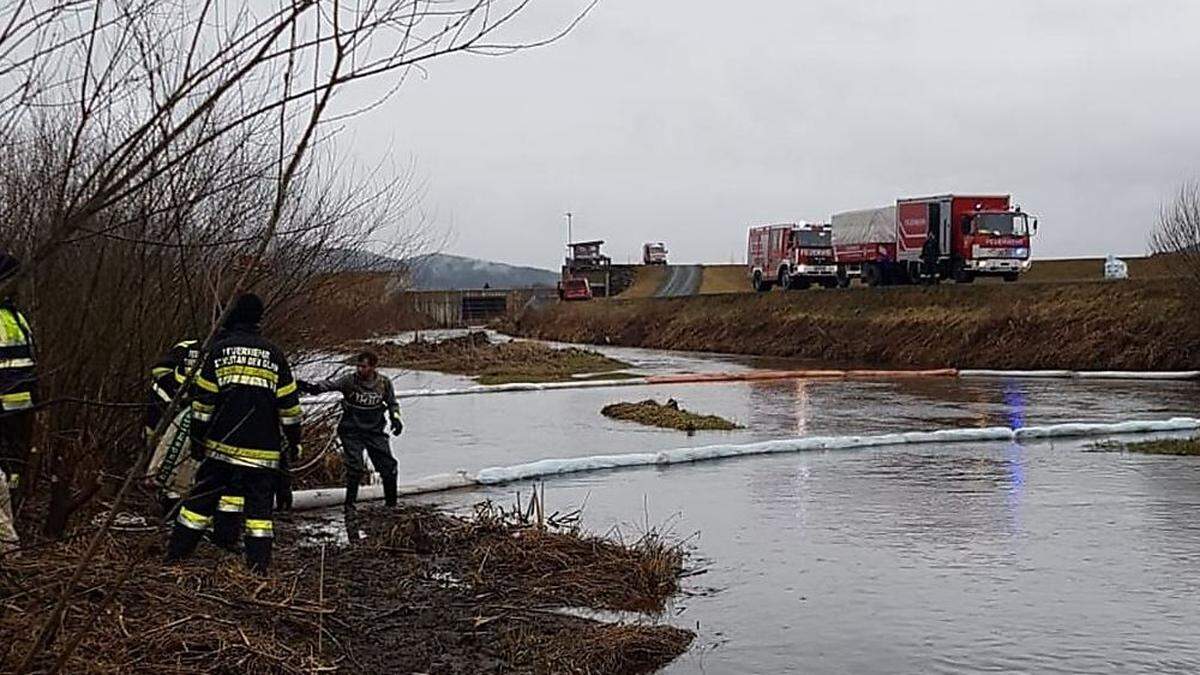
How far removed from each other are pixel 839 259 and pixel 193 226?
41168 mm

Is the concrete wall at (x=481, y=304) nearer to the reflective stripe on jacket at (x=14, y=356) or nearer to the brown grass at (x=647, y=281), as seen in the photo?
the brown grass at (x=647, y=281)

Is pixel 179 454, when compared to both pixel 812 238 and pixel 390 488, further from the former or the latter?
pixel 812 238

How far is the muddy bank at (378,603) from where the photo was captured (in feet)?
18.8

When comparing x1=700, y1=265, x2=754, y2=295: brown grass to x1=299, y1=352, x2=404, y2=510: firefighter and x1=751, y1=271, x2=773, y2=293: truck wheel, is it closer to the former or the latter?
x1=751, y1=271, x2=773, y2=293: truck wheel

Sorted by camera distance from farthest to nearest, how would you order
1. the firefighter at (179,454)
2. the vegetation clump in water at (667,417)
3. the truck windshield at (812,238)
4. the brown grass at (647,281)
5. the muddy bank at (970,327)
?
1. the brown grass at (647,281)
2. the truck windshield at (812,238)
3. the muddy bank at (970,327)
4. the vegetation clump in water at (667,417)
5. the firefighter at (179,454)

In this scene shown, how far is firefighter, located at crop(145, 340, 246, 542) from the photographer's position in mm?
7805

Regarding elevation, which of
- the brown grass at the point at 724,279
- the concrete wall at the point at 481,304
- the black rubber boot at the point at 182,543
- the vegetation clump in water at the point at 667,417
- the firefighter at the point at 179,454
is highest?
the brown grass at the point at 724,279

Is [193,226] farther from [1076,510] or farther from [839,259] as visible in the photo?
[839,259]

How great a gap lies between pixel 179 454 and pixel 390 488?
406cm

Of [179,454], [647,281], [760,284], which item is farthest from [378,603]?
[647,281]

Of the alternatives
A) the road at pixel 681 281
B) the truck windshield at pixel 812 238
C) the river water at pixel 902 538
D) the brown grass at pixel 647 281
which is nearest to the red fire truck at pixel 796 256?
the truck windshield at pixel 812 238

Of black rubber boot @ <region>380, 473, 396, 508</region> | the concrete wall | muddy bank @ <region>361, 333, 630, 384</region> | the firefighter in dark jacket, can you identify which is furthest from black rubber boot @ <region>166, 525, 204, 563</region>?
the concrete wall

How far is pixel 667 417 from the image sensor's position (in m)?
20.0

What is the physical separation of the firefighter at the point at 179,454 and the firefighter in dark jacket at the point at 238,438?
67mm
